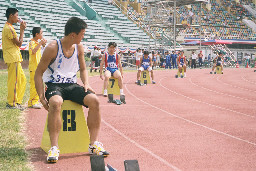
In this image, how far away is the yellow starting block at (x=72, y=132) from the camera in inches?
209

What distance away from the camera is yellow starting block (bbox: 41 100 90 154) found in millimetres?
5301

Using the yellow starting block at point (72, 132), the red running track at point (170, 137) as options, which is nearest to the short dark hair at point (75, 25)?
the yellow starting block at point (72, 132)

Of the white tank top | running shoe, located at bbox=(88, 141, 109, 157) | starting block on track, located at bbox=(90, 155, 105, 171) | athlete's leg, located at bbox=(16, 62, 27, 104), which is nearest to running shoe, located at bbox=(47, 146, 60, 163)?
running shoe, located at bbox=(88, 141, 109, 157)

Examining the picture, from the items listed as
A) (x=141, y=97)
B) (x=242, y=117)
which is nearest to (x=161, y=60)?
(x=141, y=97)

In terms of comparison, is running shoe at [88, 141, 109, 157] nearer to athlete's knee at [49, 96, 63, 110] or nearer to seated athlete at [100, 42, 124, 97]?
athlete's knee at [49, 96, 63, 110]

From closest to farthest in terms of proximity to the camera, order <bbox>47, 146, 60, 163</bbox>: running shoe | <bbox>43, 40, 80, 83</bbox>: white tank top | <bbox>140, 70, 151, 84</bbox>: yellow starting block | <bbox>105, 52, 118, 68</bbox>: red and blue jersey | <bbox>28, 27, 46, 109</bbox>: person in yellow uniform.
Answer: <bbox>47, 146, 60, 163</bbox>: running shoe, <bbox>43, 40, 80, 83</bbox>: white tank top, <bbox>28, 27, 46, 109</bbox>: person in yellow uniform, <bbox>105, 52, 118, 68</bbox>: red and blue jersey, <bbox>140, 70, 151, 84</bbox>: yellow starting block

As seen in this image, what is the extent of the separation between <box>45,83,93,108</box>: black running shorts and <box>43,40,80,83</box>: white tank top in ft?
0.22

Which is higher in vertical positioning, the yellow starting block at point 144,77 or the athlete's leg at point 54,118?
the athlete's leg at point 54,118

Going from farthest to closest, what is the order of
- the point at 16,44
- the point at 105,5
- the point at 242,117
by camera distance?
the point at 105,5, the point at 242,117, the point at 16,44

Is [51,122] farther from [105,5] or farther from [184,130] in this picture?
[105,5]

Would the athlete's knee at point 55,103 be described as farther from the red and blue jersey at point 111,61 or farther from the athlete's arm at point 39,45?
the red and blue jersey at point 111,61

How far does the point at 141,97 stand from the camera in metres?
13.2

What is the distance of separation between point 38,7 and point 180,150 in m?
34.2

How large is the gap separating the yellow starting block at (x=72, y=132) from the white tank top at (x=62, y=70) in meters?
0.31
